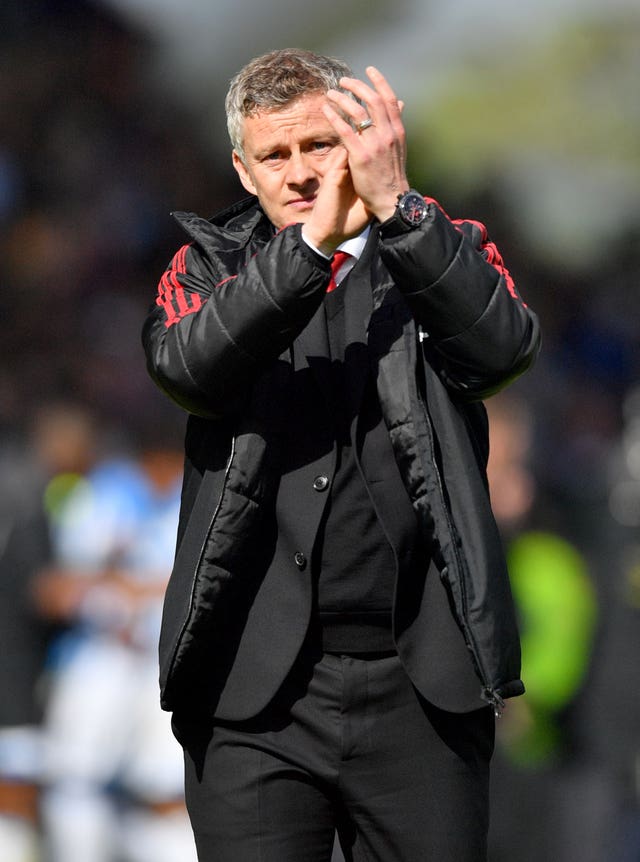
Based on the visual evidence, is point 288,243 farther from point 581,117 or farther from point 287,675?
point 581,117

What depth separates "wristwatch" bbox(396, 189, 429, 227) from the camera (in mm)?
2186

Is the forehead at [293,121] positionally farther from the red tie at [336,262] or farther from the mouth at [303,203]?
the red tie at [336,262]

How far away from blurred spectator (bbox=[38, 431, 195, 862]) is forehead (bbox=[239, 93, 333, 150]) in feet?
9.94

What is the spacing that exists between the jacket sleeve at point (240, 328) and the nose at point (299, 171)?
0.17m

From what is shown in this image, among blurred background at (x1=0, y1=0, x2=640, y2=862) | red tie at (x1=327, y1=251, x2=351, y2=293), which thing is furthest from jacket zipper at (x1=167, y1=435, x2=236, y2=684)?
blurred background at (x1=0, y1=0, x2=640, y2=862)

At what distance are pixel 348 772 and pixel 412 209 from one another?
92 centimetres

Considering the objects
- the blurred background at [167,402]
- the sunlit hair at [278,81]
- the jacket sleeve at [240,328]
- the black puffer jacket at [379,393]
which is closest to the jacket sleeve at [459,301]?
the black puffer jacket at [379,393]

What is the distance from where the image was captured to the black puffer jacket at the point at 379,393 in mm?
2203

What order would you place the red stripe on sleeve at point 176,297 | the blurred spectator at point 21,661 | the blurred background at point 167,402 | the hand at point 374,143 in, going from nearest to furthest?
the hand at point 374,143
the red stripe on sleeve at point 176,297
the blurred background at point 167,402
the blurred spectator at point 21,661

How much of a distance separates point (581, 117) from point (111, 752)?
4.80 metres

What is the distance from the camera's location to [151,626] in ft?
17.3

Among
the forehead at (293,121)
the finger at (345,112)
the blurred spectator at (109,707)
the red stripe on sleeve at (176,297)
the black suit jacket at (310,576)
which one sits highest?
the forehead at (293,121)

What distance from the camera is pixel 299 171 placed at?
7.82 feet

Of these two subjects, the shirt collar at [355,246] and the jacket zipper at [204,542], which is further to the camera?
the shirt collar at [355,246]
